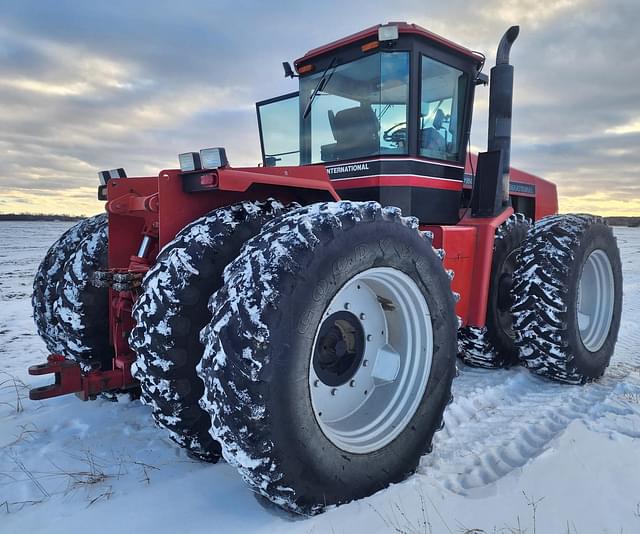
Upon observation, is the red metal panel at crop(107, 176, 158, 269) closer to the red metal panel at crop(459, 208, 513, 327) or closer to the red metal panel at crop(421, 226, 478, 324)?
the red metal panel at crop(421, 226, 478, 324)

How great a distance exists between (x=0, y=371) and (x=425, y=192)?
4.19 meters

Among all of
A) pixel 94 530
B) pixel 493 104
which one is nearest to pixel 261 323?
pixel 94 530

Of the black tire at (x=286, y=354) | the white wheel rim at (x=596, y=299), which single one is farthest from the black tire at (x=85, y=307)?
the white wheel rim at (x=596, y=299)

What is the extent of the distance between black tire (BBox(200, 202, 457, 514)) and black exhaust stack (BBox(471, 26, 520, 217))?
91.0 inches

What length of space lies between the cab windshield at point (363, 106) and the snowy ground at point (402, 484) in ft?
7.03

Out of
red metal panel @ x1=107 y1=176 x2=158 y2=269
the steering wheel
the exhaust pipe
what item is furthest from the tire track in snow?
red metal panel @ x1=107 y1=176 x2=158 y2=269

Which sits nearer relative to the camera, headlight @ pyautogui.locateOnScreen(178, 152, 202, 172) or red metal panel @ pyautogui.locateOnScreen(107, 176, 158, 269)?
headlight @ pyautogui.locateOnScreen(178, 152, 202, 172)

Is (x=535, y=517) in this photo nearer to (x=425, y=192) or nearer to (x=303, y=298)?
(x=303, y=298)

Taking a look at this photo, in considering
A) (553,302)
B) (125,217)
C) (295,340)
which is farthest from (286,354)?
(553,302)

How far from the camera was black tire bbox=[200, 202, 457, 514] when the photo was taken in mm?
2133

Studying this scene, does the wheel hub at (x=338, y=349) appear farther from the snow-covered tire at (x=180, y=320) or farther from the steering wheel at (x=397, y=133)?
the steering wheel at (x=397, y=133)

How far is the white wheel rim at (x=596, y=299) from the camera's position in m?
5.05

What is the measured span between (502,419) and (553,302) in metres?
1.11

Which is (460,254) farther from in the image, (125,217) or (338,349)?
(125,217)
